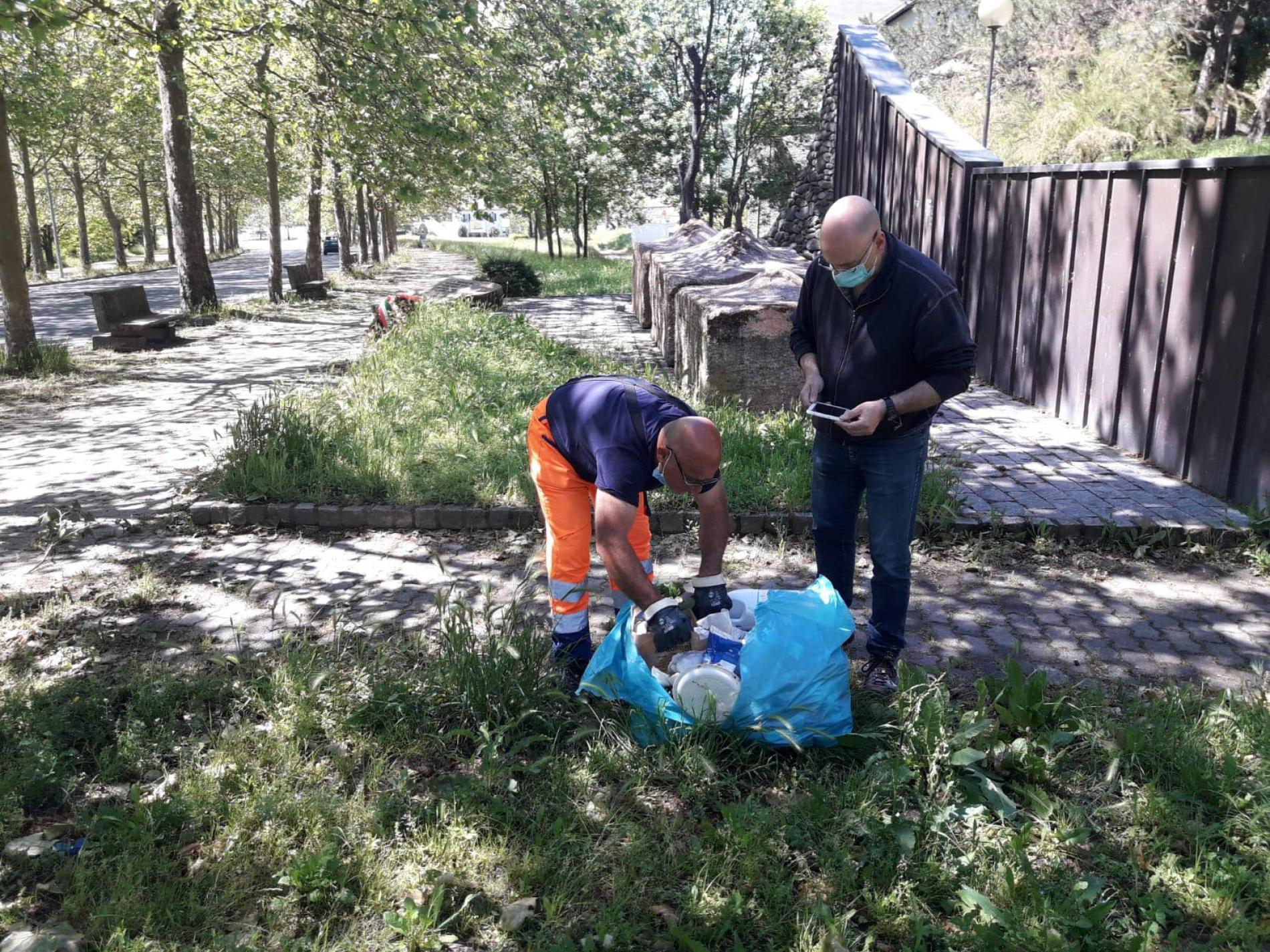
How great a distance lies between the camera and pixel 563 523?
3783 mm

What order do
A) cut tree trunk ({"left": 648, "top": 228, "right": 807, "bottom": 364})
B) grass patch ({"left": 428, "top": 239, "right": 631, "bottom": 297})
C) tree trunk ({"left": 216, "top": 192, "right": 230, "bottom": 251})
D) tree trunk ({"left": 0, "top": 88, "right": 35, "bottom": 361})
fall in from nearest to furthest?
1. cut tree trunk ({"left": 648, "top": 228, "right": 807, "bottom": 364})
2. tree trunk ({"left": 0, "top": 88, "right": 35, "bottom": 361})
3. grass patch ({"left": 428, "top": 239, "right": 631, "bottom": 297})
4. tree trunk ({"left": 216, "top": 192, "right": 230, "bottom": 251})

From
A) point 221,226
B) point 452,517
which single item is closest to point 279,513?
point 452,517

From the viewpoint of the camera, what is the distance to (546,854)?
296 centimetres

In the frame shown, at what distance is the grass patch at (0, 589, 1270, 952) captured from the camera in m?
2.72

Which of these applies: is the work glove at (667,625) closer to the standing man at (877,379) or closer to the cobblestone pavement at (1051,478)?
the standing man at (877,379)

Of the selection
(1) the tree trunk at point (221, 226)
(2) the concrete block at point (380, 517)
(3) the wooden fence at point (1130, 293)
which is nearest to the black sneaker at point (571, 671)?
(2) the concrete block at point (380, 517)

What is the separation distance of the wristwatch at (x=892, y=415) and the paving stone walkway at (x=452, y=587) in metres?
1.21

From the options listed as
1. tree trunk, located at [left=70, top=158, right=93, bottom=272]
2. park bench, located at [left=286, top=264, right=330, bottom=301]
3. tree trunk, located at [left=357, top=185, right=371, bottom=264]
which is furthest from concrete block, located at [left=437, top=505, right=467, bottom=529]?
tree trunk, located at [left=70, top=158, right=93, bottom=272]

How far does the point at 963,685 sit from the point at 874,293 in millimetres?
1686

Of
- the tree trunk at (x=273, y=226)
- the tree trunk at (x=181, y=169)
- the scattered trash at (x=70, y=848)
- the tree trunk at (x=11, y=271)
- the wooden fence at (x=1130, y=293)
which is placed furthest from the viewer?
the tree trunk at (x=273, y=226)

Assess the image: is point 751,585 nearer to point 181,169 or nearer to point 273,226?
point 181,169

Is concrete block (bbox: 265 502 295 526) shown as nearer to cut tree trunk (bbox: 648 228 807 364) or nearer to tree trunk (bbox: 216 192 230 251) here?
cut tree trunk (bbox: 648 228 807 364)

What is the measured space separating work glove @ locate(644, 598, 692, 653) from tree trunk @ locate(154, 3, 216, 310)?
42.7 ft

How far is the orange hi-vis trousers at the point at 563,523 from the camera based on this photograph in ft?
12.3
